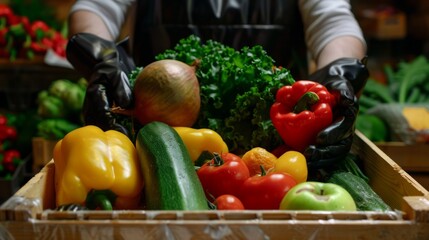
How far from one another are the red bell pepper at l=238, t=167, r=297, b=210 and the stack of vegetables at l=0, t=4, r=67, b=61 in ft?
8.92

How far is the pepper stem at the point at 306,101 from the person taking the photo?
1.58 m

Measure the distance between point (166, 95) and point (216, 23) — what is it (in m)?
1.07

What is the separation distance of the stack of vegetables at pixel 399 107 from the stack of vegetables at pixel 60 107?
1.69 m

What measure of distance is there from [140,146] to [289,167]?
1.23 feet

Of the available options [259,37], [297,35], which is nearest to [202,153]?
[259,37]

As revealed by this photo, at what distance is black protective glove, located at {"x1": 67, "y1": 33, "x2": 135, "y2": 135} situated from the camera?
167 cm

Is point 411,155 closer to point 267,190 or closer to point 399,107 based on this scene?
point 399,107

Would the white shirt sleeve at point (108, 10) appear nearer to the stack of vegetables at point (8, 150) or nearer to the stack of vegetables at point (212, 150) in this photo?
the stack of vegetables at point (212, 150)

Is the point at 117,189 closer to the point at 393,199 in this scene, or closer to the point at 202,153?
the point at 202,153

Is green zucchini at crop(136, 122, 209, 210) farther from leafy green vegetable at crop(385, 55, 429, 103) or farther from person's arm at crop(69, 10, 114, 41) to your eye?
leafy green vegetable at crop(385, 55, 429, 103)

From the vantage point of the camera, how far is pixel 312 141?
1.60 m

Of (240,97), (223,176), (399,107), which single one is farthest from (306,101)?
(399,107)

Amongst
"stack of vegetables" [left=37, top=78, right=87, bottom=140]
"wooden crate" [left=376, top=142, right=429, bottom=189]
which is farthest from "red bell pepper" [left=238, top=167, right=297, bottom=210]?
"stack of vegetables" [left=37, top=78, right=87, bottom=140]

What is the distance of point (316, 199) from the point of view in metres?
1.23
